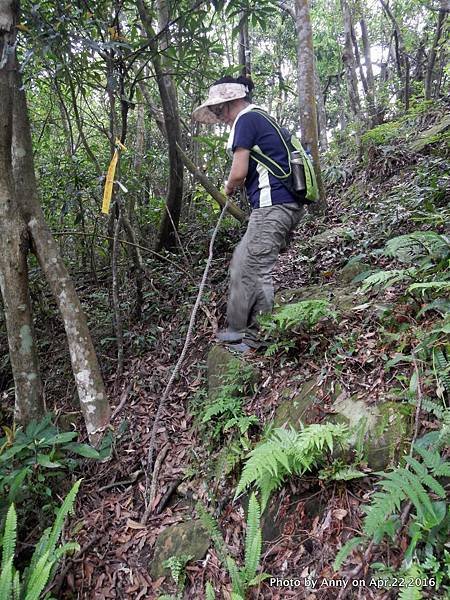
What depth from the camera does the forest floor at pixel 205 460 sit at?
2445mm

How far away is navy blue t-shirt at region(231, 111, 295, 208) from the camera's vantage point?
387cm

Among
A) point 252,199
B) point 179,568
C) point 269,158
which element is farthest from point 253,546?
point 269,158

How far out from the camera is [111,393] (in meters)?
4.70

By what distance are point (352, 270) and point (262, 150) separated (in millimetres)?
1745

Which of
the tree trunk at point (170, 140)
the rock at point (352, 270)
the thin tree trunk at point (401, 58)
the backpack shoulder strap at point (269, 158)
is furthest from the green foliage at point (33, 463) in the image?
the thin tree trunk at point (401, 58)

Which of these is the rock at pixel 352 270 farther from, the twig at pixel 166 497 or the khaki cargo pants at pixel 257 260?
the twig at pixel 166 497

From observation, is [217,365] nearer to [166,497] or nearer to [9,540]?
[166,497]

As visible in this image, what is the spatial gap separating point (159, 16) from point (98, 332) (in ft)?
14.6

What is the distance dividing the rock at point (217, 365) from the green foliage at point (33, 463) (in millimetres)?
1193

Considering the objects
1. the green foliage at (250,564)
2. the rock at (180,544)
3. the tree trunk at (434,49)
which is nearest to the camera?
the green foliage at (250,564)

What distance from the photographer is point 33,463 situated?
336 cm

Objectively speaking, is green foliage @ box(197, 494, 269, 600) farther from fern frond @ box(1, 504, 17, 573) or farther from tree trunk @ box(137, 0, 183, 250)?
tree trunk @ box(137, 0, 183, 250)

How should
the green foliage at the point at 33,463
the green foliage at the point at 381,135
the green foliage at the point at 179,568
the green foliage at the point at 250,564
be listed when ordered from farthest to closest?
1. the green foliage at the point at 381,135
2. the green foliage at the point at 33,463
3. the green foliage at the point at 179,568
4. the green foliage at the point at 250,564

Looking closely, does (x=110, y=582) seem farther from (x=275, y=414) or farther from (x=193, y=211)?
(x=193, y=211)
